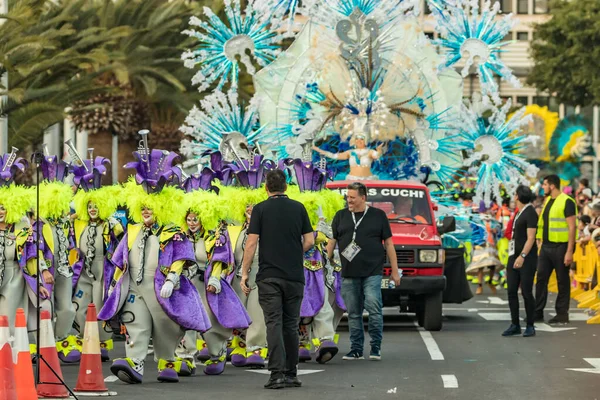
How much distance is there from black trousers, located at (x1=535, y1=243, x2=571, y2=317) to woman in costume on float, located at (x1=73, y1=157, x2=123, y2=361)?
266 inches

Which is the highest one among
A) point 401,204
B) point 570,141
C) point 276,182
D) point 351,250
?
point 570,141

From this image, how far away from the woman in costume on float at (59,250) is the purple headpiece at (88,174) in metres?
0.28

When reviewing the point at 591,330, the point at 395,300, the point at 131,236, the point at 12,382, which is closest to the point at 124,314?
the point at 131,236

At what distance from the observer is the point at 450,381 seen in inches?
501

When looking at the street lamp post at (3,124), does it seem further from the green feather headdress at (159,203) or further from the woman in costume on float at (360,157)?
the green feather headdress at (159,203)

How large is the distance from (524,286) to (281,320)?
609cm

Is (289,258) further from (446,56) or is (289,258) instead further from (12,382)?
→ (446,56)

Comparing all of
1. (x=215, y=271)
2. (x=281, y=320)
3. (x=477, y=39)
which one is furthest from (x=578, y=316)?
(x=281, y=320)

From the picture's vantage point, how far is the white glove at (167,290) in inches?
492

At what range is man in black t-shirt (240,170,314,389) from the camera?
12.2 metres

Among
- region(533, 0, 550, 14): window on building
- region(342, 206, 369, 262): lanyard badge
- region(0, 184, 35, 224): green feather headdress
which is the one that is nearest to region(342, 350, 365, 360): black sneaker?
region(342, 206, 369, 262): lanyard badge

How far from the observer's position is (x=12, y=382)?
34.4ft

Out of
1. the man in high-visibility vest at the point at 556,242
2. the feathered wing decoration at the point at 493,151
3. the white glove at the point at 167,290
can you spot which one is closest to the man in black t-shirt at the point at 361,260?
the white glove at the point at 167,290

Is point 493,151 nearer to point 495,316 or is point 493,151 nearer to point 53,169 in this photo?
point 495,316
